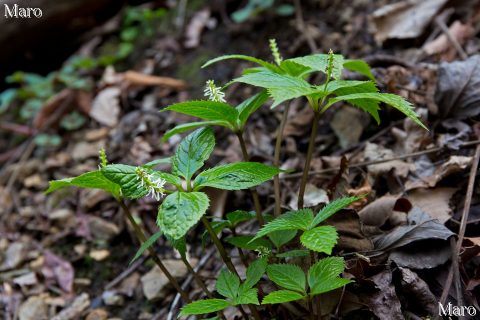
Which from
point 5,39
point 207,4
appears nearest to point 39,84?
point 5,39

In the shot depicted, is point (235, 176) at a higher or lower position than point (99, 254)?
higher

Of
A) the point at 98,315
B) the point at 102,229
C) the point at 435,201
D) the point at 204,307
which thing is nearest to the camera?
the point at 204,307

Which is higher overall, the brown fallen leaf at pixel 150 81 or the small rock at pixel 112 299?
the brown fallen leaf at pixel 150 81

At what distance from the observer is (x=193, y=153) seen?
1500 millimetres

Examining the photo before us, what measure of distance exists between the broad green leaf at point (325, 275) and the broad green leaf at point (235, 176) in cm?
31

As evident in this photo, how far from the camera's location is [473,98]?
216 cm

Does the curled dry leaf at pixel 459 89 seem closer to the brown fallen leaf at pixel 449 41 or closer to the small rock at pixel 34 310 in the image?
the brown fallen leaf at pixel 449 41

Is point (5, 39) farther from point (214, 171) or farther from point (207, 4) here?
point (214, 171)

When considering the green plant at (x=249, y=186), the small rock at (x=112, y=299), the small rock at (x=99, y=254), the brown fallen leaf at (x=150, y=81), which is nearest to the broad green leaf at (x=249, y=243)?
the green plant at (x=249, y=186)

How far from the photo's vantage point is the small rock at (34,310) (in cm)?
223

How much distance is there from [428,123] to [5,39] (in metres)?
3.50

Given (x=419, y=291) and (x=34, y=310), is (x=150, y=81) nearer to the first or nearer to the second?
(x=34, y=310)

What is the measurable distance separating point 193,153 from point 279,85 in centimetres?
37

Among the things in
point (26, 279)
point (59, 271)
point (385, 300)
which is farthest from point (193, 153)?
point (26, 279)
